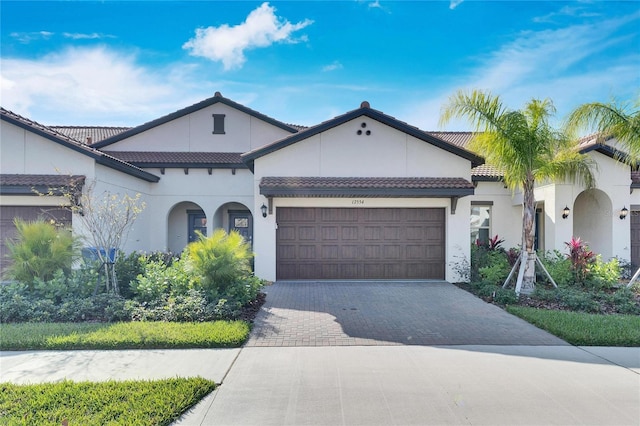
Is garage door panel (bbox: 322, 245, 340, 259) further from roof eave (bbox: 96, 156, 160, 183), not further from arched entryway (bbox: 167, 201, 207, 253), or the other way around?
roof eave (bbox: 96, 156, 160, 183)

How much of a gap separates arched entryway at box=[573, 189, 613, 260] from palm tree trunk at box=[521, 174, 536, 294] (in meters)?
4.78

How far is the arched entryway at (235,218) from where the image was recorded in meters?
16.1

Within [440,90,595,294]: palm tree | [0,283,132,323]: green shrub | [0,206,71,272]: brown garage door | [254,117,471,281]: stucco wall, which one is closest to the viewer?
[0,283,132,323]: green shrub

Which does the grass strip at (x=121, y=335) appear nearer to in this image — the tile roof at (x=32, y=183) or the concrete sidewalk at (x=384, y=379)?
the concrete sidewalk at (x=384, y=379)

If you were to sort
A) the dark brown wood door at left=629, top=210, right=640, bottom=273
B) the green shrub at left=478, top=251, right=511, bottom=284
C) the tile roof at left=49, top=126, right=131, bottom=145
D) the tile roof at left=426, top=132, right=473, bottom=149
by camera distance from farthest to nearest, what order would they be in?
1. the tile roof at left=49, top=126, right=131, bottom=145
2. the tile roof at left=426, top=132, right=473, bottom=149
3. the dark brown wood door at left=629, top=210, right=640, bottom=273
4. the green shrub at left=478, top=251, right=511, bottom=284

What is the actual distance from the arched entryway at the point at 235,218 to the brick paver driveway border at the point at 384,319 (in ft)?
20.4

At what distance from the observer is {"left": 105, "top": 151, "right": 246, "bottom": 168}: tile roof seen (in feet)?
48.9

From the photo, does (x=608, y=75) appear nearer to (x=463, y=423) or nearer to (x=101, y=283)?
(x=463, y=423)

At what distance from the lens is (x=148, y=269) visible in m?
8.88

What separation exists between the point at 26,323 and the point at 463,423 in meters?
7.92

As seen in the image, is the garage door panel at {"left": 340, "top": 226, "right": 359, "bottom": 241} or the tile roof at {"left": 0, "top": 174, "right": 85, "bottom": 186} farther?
the garage door panel at {"left": 340, "top": 226, "right": 359, "bottom": 241}

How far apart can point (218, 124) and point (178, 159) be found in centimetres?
294

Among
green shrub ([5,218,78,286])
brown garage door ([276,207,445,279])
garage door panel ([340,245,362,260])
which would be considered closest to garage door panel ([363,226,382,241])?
brown garage door ([276,207,445,279])

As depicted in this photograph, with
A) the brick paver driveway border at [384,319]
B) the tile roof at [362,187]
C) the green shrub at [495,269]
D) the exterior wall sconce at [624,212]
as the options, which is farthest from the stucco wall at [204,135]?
the exterior wall sconce at [624,212]
